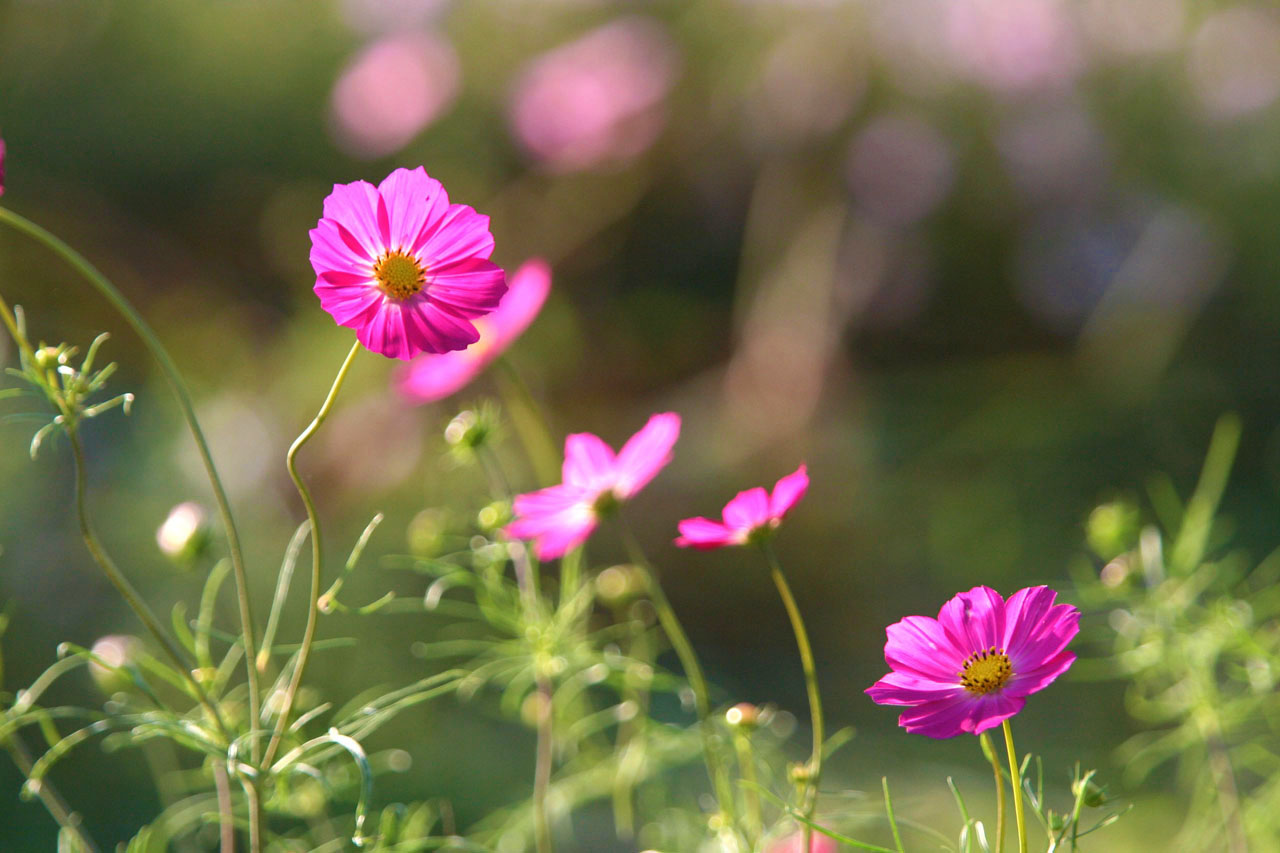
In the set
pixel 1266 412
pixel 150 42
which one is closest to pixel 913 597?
pixel 1266 412

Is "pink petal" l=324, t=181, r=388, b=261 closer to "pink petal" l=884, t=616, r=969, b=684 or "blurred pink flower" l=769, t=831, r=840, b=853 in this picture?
"pink petal" l=884, t=616, r=969, b=684

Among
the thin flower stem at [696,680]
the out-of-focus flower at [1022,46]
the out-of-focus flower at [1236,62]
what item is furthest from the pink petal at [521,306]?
the out-of-focus flower at [1236,62]

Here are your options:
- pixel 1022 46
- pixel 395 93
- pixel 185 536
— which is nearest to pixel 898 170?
pixel 1022 46

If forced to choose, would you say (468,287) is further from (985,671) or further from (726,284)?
(726,284)

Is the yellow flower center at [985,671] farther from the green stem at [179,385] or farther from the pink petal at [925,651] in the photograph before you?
the green stem at [179,385]

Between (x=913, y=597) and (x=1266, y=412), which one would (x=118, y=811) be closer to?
(x=913, y=597)

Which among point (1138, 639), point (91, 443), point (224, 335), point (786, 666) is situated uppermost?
point (224, 335)

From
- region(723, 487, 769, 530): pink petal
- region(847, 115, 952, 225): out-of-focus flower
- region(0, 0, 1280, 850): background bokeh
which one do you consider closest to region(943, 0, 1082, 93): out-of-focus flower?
region(0, 0, 1280, 850): background bokeh
